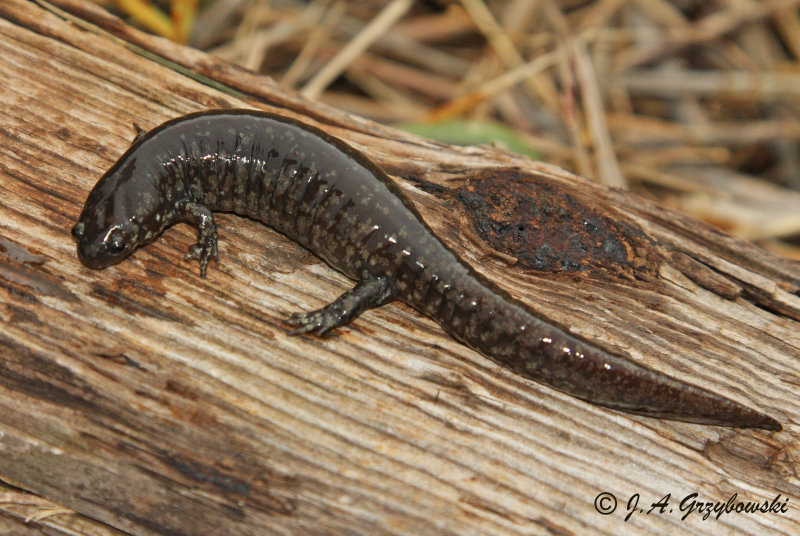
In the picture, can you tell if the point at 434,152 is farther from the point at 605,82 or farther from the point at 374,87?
the point at 605,82

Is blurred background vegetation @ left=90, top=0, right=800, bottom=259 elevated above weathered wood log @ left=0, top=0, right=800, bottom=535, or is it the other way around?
blurred background vegetation @ left=90, top=0, right=800, bottom=259

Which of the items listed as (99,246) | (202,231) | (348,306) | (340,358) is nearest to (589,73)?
(348,306)

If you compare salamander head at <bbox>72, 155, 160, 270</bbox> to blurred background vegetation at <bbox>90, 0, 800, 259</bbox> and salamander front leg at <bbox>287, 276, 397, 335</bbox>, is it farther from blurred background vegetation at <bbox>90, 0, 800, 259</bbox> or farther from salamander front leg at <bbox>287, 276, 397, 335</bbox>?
blurred background vegetation at <bbox>90, 0, 800, 259</bbox>

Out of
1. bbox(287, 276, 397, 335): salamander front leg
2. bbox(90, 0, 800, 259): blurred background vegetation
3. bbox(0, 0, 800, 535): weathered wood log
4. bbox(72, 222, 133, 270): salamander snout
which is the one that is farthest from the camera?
bbox(90, 0, 800, 259): blurred background vegetation

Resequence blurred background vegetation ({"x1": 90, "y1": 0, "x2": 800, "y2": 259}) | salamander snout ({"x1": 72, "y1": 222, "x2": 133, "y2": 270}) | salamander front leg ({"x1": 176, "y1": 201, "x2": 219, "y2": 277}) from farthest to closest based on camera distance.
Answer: blurred background vegetation ({"x1": 90, "y1": 0, "x2": 800, "y2": 259}) < salamander front leg ({"x1": 176, "y1": 201, "x2": 219, "y2": 277}) < salamander snout ({"x1": 72, "y1": 222, "x2": 133, "y2": 270})

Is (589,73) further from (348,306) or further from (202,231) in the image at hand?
(202,231)

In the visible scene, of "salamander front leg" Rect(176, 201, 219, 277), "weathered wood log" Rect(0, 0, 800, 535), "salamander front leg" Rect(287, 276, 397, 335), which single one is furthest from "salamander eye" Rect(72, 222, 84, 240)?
"salamander front leg" Rect(287, 276, 397, 335)
